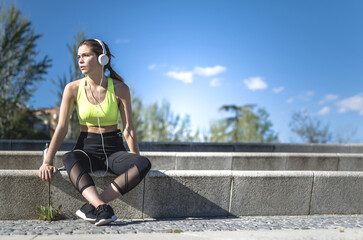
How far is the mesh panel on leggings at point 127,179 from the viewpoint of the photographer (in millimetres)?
3869

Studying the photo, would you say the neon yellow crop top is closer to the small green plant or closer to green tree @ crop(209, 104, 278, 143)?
the small green plant

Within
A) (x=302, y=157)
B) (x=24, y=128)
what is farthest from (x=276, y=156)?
(x=24, y=128)

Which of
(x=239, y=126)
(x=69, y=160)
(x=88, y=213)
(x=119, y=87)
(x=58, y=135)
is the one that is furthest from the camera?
(x=239, y=126)

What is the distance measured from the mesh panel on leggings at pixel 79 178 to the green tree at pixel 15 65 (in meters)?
17.6

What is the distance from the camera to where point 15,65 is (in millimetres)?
20875

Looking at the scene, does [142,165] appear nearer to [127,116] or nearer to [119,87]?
[127,116]

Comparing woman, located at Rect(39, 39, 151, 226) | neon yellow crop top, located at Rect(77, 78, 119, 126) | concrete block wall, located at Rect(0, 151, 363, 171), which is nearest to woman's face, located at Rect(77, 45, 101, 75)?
woman, located at Rect(39, 39, 151, 226)

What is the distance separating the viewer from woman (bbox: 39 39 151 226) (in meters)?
3.89

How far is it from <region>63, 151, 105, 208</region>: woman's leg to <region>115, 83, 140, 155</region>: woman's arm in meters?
0.56

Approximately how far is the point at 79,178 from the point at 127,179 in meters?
0.52

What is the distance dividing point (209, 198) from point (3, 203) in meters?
2.48

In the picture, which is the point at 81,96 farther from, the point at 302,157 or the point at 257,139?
the point at 257,139

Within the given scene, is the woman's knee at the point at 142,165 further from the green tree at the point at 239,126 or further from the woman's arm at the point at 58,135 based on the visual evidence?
the green tree at the point at 239,126

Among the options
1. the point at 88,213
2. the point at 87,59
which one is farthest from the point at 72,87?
the point at 88,213
